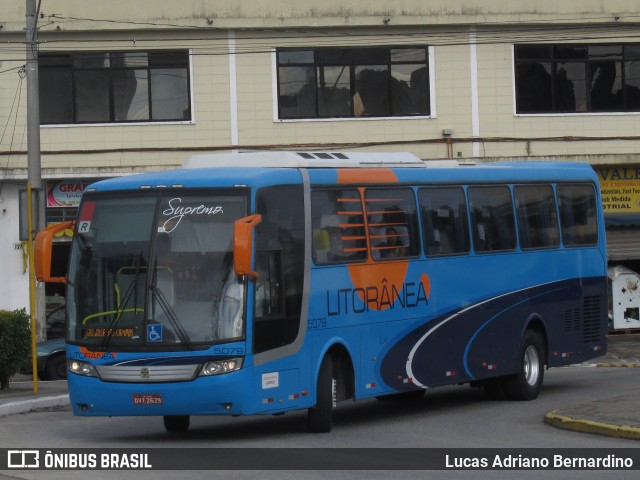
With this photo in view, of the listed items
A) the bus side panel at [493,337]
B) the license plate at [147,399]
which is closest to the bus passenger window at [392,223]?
the bus side panel at [493,337]

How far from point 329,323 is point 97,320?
8.91ft

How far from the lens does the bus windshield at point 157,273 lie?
1469 centimetres

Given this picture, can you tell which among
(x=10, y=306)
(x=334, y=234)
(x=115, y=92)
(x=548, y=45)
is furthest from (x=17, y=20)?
(x=334, y=234)

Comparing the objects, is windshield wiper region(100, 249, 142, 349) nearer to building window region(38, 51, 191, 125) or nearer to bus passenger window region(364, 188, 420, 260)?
bus passenger window region(364, 188, 420, 260)

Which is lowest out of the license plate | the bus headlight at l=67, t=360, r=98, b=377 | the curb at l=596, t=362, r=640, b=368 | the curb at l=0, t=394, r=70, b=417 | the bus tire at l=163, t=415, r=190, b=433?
the curb at l=596, t=362, r=640, b=368

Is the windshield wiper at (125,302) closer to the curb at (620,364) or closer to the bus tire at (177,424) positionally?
the bus tire at (177,424)

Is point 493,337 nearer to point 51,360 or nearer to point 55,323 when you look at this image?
point 51,360

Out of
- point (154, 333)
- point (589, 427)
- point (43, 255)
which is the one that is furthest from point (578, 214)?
point (43, 255)

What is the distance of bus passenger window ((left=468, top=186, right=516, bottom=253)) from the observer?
1909cm

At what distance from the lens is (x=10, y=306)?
108 ft

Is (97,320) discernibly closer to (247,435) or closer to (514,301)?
(247,435)

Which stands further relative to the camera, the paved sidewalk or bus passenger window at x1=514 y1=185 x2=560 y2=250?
bus passenger window at x1=514 y1=185 x2=560 y2=250

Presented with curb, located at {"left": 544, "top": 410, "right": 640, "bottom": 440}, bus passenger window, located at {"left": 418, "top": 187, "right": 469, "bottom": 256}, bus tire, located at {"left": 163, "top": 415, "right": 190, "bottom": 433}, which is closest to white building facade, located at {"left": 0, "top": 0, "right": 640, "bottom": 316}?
bus passenger window, located at {"left": 418, "top": 187, "right": 469, "bottom": 256}

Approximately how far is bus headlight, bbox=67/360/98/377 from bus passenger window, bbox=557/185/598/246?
857 centimetres
